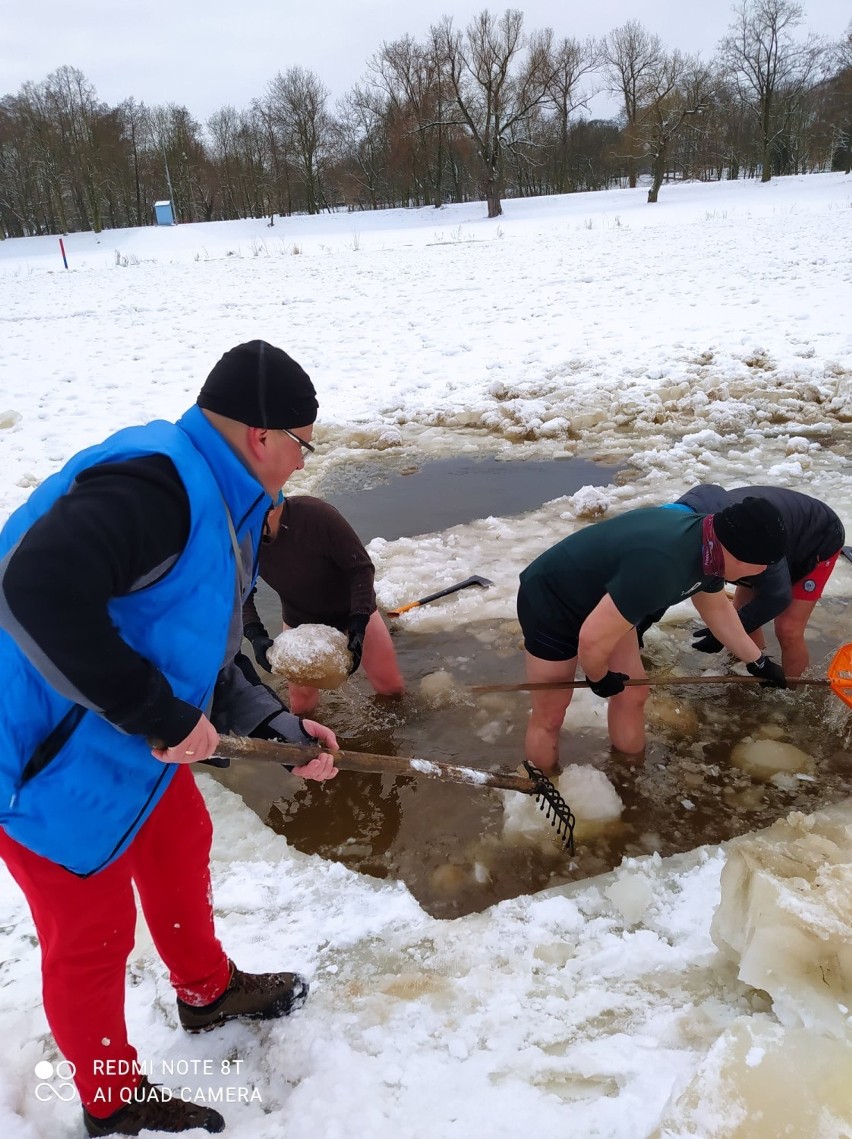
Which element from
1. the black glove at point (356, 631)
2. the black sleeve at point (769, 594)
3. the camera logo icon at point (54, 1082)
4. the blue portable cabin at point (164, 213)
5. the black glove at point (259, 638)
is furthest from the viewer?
the blue portable cabin at point (164, 213)

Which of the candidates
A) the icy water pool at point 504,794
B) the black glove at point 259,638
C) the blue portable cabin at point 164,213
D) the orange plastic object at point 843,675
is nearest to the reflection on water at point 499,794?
the icy water pool at point 504,794

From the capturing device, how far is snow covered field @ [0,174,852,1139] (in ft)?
6.23

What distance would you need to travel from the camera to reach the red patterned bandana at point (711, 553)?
260cm

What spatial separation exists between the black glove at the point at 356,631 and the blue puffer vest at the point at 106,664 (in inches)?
80.1

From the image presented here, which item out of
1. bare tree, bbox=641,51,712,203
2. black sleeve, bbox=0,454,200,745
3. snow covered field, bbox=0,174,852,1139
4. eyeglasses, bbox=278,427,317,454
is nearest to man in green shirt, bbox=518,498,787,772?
snow covered field, bbox=0,174,852,1139

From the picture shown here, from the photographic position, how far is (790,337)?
9180 mm

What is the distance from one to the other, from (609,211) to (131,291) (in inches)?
785

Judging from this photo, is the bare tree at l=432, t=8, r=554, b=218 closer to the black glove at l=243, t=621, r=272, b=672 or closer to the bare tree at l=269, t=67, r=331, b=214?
the bare tree at l=269, t=67, r=331, b=214

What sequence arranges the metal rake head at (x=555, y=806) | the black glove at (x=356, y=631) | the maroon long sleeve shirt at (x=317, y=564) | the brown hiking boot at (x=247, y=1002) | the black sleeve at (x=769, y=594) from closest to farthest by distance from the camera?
the brown hiking boot at (x=247, y=1002), the metal rake head at (x=555, y=806), the black sleeve at (x=769, y=594), the maroon long sleeve shirt at (x=317, y=564), the black glove at (x=356, y=631)

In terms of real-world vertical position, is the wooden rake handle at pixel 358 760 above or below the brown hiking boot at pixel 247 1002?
above

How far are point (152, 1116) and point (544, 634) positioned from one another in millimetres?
2029

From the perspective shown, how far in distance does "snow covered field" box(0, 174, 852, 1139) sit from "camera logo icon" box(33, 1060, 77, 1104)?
0.03 m

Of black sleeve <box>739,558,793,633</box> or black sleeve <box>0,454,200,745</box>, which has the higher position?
black sleeve <box>0,454,200,745</box>

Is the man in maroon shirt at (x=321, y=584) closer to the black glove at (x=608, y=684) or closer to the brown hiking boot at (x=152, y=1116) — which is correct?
the black glove at (x=608, y=684)
